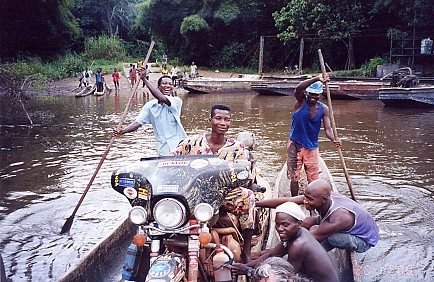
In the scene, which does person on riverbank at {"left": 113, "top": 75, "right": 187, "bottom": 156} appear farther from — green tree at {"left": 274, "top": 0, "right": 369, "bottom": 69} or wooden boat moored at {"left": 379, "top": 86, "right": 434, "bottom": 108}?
green tree at {"left": 274, "top": 0, "right": 369, "bottom": 69}

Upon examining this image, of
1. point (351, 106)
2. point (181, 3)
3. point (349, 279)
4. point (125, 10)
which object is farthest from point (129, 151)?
point (125, 10)

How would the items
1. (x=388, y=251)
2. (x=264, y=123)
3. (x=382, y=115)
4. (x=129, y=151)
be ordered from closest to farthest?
1. (x=388, y=251)
2. (x=129, y=151)
3. (x=264, y=123)
4. (x=382, y=115)

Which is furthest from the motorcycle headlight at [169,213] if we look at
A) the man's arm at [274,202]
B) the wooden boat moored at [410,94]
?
the wooden boat moored at [410,94]

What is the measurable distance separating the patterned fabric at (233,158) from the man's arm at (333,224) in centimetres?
56

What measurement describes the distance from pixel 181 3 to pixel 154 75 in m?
6.69

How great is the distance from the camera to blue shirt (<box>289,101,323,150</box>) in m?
5.15

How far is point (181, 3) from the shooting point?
105ft

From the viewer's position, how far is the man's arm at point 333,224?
3.28 metres

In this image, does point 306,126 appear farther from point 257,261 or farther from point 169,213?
point 169,213

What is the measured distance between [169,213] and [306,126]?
3.14 meters

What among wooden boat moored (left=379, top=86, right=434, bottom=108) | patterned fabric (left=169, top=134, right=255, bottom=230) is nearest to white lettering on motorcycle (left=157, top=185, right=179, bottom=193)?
patterned fabric (left=169, top=134, right=255, bottom=230)

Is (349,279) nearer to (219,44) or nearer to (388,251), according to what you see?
(388,251)

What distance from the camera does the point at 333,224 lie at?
3271 mm

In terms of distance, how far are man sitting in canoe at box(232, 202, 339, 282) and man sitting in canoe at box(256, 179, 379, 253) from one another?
20.0 inches
